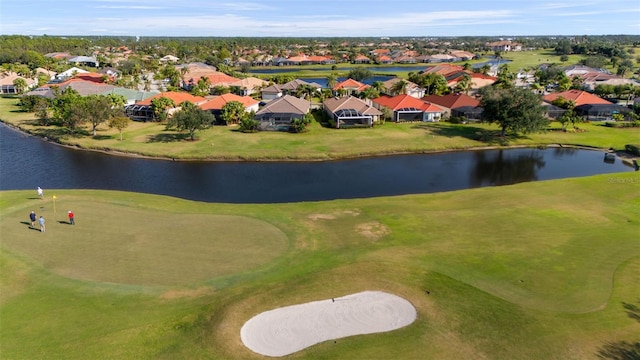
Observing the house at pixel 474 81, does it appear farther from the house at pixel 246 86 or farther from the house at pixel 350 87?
the house at pixel 246 86

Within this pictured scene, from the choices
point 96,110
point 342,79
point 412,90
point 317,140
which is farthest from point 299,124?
point 342,79

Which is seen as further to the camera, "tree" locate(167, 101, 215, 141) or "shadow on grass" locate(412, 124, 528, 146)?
"shadow on grass" locate(412, 124, 528, 146)

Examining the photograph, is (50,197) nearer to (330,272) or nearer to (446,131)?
(330,272)

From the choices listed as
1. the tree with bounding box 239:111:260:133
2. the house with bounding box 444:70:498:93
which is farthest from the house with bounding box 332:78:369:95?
the tree with bounding box 239:111:260:133

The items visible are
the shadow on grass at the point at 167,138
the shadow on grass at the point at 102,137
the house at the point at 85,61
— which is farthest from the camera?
the house at the point at 85,61

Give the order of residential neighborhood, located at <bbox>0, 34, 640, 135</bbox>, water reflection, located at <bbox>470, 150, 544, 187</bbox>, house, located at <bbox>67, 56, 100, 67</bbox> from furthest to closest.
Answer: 1. house, located at <bbox>67, 56, 100, 67</bbox>
2. residential neighborhood, located at <bbox>0, 34, 640, 135</bbox>
3. water reflection, located at <bbox>470, 150, 544, 187</bbox>

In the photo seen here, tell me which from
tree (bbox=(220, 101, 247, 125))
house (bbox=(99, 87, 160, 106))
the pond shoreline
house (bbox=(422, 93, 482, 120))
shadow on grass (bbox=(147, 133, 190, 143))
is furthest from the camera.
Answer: house (bbox=(99, 87, 160, 106))

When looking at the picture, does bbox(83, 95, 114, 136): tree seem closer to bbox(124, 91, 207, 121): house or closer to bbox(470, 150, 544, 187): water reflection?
bbox(124, 91, 207, 121): house

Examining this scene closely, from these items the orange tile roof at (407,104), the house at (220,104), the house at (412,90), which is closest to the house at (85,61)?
the house at (220,104)
